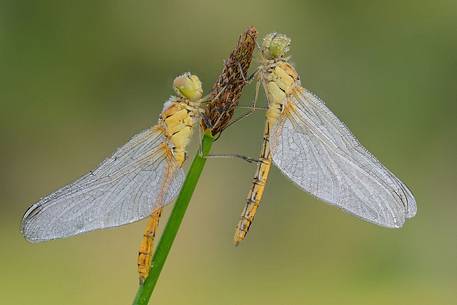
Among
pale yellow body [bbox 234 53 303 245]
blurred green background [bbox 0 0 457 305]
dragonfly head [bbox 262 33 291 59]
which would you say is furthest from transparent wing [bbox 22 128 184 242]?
blurred green background [bbox 0 0 457 305]

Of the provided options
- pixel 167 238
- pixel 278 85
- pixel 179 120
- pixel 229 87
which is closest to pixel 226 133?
pixel 278 85

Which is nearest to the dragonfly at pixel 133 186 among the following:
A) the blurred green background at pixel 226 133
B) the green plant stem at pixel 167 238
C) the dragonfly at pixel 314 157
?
the dragonfly at pixel 314 157

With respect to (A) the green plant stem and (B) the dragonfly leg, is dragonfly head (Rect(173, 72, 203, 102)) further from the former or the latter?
(A) the green plant stem

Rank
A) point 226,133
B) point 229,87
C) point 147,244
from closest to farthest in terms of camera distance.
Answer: point 229,87
point 147,244
point 226,133

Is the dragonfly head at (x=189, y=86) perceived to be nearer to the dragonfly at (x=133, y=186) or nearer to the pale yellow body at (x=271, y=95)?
the dragonfly at (x=133, y=186)

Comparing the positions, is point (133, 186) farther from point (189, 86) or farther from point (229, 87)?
point (229, 87)
